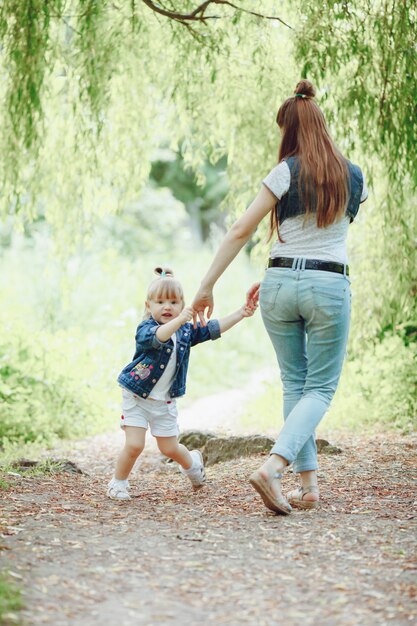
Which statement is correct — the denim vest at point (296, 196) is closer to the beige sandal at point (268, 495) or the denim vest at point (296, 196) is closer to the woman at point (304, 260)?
the woman at point (304, 260)

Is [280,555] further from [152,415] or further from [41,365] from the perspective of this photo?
[41,365]

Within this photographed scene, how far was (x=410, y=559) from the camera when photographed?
3143mm

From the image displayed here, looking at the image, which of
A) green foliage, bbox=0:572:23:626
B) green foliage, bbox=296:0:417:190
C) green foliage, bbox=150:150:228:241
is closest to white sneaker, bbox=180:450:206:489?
green foliage, bbox=0:572:23:626

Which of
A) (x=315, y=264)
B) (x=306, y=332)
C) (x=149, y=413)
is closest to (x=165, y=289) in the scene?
(x=149, y=413)

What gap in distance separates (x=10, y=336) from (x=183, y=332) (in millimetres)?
4019

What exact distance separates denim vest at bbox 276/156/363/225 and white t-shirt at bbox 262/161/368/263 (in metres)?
0.02

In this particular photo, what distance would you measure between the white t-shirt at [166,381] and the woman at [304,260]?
1.75 ft

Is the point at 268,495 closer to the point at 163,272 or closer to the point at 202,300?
the point at 202,300

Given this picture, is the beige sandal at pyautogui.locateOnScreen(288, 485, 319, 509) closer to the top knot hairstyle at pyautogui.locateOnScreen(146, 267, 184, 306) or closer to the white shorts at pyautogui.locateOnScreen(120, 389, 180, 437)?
the white shorts at pyautogui.locateOnScreen(120, 389, 180, 437)

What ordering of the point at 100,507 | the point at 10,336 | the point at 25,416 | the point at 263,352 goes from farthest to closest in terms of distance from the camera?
the point at 263,352 → the point at 10,336 → the point at 25,416 → the point at 100,507

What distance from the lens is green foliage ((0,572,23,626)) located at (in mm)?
2455

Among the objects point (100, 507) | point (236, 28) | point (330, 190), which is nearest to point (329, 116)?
point (236, 28)

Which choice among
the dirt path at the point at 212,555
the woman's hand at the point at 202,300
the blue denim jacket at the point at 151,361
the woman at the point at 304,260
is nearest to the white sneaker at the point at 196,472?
the dirt path at the point at 212,555

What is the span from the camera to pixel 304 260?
12.4 feet
